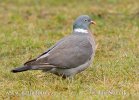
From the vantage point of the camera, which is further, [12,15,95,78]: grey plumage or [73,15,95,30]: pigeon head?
[73,15,95,30]: pigeon head

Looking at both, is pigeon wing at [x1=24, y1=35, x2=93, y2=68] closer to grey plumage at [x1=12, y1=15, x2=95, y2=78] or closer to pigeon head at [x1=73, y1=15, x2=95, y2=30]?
grey plumage at [x1=12, y1=15, x2=95, y2=78]

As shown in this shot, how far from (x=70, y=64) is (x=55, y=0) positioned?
25.5 ft

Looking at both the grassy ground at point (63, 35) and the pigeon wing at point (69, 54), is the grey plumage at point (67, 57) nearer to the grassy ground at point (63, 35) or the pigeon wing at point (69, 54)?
the pigeon wing at point (69, 54)

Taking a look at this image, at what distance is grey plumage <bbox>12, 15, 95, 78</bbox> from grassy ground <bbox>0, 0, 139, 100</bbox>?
0.55 feet

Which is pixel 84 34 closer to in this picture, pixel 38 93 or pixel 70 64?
pixel 70 64

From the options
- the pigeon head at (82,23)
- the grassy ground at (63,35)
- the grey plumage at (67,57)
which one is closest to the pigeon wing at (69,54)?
the grey plumage at (67,57)

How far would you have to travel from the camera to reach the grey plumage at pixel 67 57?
829cm

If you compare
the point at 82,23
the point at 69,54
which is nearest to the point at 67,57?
the point at 69,54

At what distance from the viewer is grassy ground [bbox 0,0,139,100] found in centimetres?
768

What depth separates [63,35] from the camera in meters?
12.3

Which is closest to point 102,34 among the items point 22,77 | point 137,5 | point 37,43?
point 37,43

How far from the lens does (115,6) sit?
1534cm

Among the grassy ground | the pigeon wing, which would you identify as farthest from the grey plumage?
the grassy ground

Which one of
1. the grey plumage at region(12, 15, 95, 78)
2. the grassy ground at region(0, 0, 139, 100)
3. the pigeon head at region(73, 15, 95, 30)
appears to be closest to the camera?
the grassy ground at region(0, 0, 139, 100)
